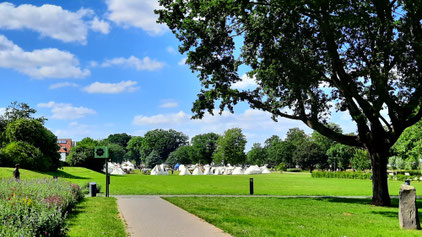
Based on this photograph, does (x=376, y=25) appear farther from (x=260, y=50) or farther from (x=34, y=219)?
(x=34, y=219)

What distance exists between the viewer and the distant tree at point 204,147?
427ft

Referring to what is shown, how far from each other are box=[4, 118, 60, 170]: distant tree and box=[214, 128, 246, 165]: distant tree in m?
66.6

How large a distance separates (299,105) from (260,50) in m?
3.53

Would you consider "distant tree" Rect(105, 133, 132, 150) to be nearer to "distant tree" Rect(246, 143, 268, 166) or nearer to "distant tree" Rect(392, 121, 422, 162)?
"distant tree" Rect(246, 143, 268, 166)

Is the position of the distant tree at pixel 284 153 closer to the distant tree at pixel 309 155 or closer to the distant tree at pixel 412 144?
the distant tree at pixel 309 155

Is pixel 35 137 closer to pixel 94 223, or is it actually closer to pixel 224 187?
pixel 224 187

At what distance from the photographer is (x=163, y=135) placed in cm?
15800

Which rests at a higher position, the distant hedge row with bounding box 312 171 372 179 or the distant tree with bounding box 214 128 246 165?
the distant tree with bounding box 214 128 246 165

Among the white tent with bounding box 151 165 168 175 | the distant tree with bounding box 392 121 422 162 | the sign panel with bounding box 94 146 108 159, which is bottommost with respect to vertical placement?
the white tent with bounding box 151 165 168 175

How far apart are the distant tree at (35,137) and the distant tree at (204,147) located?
7847 cm

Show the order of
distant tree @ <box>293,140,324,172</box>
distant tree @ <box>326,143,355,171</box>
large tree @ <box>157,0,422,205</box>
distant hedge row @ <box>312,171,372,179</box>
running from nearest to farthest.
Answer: large tree @ <box>157,0,422,205</box> < distant hedge row @ <box>312,171,372,179</box> < distant tree @ <box>326,143,355,171</box> < distant tree @ <box>293,140,324,172</box>

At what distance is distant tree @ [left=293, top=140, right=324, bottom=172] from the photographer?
109 metres

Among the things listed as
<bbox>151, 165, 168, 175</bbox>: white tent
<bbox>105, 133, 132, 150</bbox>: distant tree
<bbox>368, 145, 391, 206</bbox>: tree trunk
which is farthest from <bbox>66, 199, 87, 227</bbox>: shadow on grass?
<bbox>105, 133, 132, 150</bbox>: distant tree

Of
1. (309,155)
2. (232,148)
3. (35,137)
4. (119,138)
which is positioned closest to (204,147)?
(232,148)
